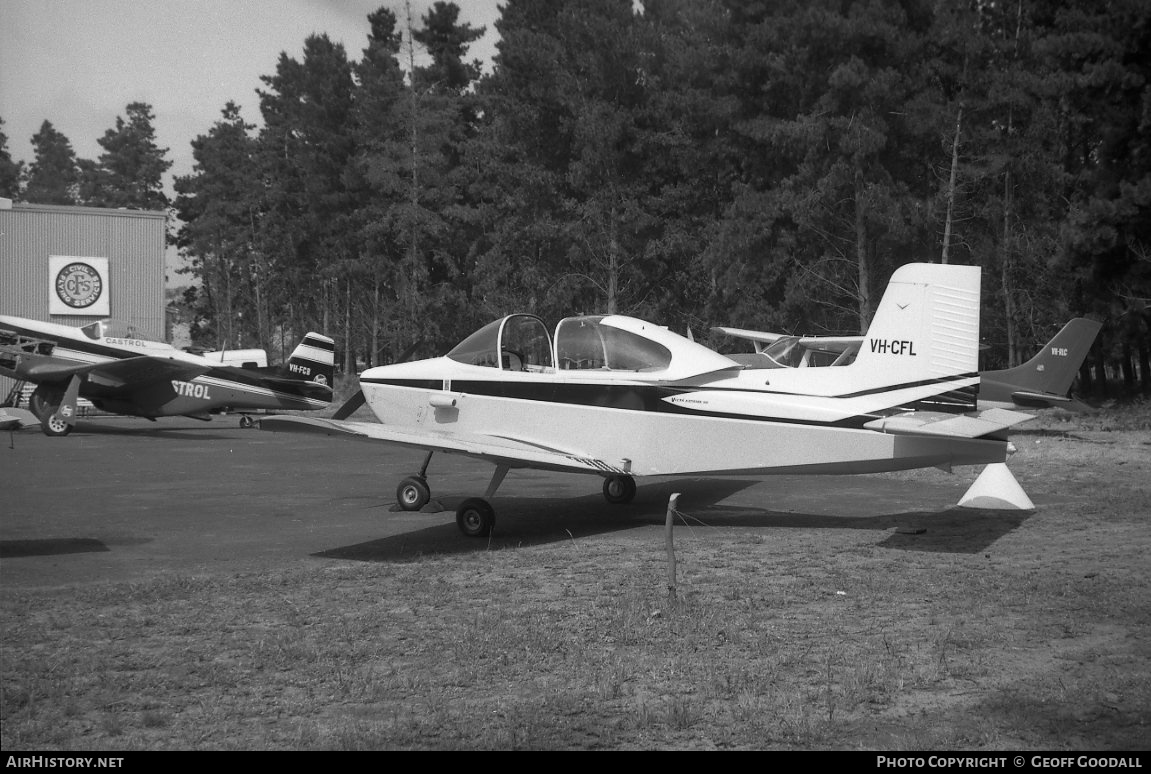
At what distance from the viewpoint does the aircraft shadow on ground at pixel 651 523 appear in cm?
914

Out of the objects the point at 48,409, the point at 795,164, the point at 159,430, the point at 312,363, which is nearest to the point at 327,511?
the point at 312,363

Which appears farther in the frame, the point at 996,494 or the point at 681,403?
the point at 996,494

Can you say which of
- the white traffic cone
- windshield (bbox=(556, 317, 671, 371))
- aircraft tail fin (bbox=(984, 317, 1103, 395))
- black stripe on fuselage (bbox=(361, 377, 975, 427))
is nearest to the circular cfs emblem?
black stripe on fuselage (bbox=(361, 377, 975, 427))

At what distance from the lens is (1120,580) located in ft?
23.9

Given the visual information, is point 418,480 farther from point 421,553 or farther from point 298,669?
point 298,669

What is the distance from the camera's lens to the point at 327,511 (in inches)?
461

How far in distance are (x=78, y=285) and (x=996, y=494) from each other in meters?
38.1

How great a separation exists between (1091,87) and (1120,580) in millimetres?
25531

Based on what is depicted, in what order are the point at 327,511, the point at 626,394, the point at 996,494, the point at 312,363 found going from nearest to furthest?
the point at 626,394 → the point at 996,494 → the point at 327,511 → the point at 312,363

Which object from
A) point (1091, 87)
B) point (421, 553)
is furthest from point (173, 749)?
point (1091, 87)

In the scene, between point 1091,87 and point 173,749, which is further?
point 1091,87

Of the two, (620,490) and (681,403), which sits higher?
(681,403)

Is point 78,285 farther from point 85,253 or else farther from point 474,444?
point 474,444

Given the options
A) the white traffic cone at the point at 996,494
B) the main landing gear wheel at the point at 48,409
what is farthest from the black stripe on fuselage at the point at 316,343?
the white traffic cone at the point at 996,494
